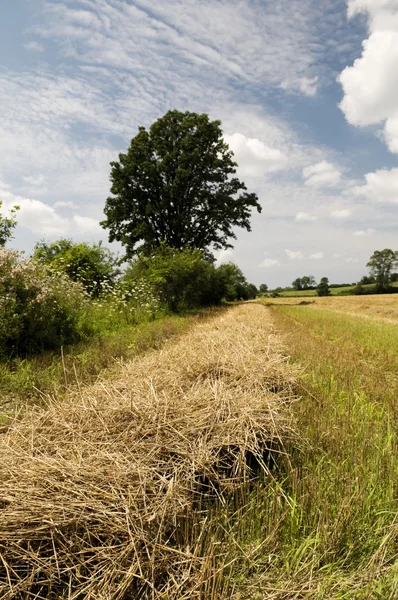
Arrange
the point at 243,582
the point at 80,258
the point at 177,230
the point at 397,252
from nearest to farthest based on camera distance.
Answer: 1. the point at 243,582
2. the point at 80,258
3. the point at 177,230
4. the point at 397,252

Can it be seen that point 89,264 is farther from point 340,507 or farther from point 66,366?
point 340,507

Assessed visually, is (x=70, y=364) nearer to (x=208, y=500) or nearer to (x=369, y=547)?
(x=208, y=500)


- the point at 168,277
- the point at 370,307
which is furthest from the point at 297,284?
the point at 168,277

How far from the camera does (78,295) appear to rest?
27.0 feet

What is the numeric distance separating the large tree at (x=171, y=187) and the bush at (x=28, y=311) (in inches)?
695

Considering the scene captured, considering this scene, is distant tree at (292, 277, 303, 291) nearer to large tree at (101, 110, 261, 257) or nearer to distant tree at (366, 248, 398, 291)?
distant tree at (366, 248, 398, 291)

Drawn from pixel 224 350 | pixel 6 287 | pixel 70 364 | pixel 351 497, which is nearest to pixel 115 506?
pixel 351 497

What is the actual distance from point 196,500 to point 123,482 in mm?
413

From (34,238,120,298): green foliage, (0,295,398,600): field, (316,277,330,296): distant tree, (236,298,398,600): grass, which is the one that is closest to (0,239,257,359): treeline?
(34,238,120,298): green foliage

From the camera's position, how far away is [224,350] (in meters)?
4.47

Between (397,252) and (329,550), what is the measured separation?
81.8m

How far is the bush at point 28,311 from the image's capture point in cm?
554

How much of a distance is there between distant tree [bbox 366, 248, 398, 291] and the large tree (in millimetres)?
57755

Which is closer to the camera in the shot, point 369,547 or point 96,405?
point 369,547
